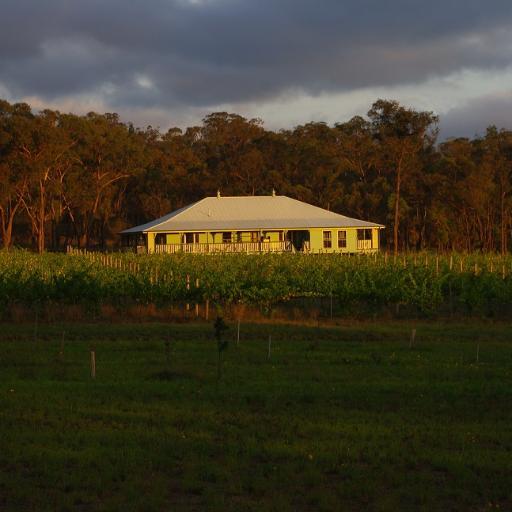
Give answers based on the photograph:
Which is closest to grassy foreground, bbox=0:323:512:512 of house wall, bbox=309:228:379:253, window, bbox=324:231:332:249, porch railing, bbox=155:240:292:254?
porch railing, bbox=155:240:292:254

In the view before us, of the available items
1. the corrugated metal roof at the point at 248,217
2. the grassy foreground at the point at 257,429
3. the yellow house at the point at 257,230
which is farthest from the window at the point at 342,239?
the grassy foreground at the point at 257,429

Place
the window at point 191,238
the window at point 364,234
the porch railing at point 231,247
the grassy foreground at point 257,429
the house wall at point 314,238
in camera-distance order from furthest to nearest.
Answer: the window at point 364,234, the window at point 191,238, the house wall at point 314,238, the porch railing at point 231,247, the grassy foreground at point 257,429

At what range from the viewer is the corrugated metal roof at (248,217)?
5931 centimetres

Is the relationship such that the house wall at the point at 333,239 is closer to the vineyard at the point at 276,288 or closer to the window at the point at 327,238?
the window at the point at 327,238

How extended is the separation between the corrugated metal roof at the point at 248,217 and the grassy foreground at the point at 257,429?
39.8 metres

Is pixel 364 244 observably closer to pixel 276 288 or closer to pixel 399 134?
pixel 399 134

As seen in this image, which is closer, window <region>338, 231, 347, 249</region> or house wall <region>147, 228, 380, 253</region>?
house wall <region>147, 228, 380, 253</region>

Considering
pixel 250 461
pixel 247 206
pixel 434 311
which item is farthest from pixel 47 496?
pixel 247 206

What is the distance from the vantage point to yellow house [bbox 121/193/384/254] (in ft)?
193

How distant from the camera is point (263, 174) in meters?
79.1

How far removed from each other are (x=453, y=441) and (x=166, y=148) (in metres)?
78.8

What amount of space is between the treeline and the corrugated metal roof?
597 centimetres

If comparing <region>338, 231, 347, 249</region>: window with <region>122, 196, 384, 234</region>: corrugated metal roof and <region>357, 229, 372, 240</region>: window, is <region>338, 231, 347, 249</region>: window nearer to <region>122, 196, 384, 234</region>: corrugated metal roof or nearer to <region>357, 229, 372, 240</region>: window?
<region>122, 196, 384, 234</region>: corrugated metal roof

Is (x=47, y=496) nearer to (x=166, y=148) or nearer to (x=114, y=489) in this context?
(x=114, y=489)
